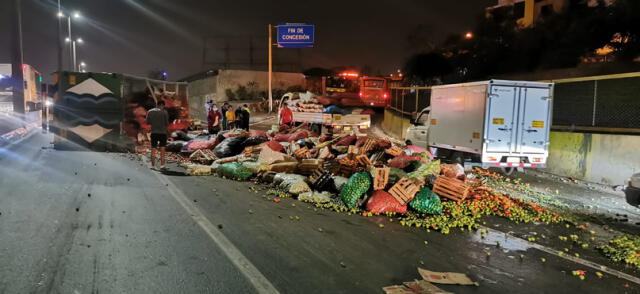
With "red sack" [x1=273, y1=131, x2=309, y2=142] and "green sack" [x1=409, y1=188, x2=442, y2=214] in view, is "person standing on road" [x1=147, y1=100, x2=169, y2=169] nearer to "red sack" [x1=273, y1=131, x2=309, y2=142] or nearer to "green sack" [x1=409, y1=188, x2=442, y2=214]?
"red sack" [x1=273, y1=131, x2=309, y2=142]

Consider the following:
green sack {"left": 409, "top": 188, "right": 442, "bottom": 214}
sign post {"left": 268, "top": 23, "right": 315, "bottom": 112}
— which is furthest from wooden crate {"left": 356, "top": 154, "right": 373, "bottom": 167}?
sign post {"left": 268, "top": 23, "right": 315, "bottom": 112}

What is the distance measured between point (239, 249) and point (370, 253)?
1.51 m

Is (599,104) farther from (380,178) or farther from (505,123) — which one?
(380,178)

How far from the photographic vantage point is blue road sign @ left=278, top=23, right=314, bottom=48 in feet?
112

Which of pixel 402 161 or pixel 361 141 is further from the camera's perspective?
pixel 361 141

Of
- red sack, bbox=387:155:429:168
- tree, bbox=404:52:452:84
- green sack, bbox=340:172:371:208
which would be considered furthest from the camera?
tree, bbox=404:52:452:84

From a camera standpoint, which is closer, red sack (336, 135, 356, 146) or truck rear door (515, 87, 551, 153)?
truck rear door (515, 87, 551, 153)

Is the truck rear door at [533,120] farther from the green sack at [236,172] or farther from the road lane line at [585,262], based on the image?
the green sack at [236,172]

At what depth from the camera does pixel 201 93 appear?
49.6m

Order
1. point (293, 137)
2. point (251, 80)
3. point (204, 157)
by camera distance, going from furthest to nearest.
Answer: point (251, 80) < point (293, 137) < point (204, 157)

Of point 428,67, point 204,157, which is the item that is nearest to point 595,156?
point 204,157

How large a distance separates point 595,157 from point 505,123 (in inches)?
108

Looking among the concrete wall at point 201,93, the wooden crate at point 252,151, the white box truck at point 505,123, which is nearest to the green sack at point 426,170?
the white box truck at point 505,123

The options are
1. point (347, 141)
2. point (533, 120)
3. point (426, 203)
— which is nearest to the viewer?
point (426, 203)
